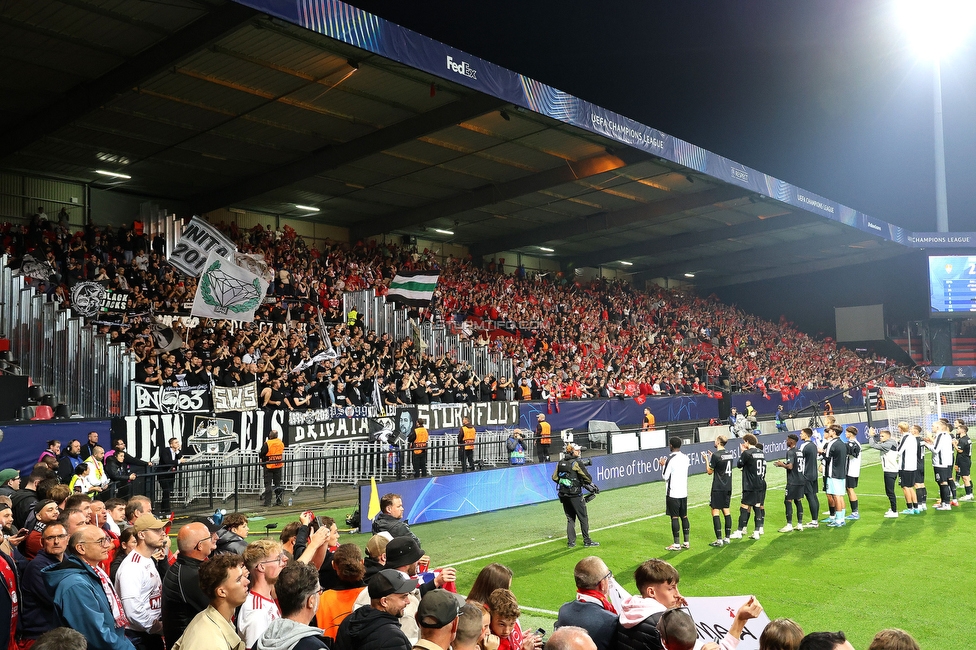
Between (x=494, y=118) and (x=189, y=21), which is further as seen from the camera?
(x=494, y=118)

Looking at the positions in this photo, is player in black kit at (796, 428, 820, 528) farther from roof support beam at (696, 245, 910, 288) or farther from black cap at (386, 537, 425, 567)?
roof support beam at (696, 245, 910, 288)

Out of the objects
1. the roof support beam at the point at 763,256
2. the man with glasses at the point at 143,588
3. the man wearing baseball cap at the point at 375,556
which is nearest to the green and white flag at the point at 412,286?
the man wearing baseball cap at the point at 375,556

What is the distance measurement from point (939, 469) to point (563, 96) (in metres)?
12.8

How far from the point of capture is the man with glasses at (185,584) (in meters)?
5.47

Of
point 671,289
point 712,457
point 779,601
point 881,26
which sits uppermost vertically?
point 881,26

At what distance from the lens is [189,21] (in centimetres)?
1595

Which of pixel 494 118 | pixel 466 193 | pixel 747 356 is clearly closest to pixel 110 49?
pixel 494 118

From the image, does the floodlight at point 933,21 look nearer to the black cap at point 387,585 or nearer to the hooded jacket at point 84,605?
the black cap at point 387,585

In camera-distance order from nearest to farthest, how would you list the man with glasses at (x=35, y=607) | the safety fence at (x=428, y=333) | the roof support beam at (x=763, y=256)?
the man with glasses at (x=35, y=607)
the safety fence at (x=428, y=333)
the roof support beam at (x=763, y=256)

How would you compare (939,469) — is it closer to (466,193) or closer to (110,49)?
(466,193)

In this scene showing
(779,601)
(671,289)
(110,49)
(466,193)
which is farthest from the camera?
(671,289)

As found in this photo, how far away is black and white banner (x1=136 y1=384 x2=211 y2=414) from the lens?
18.3m

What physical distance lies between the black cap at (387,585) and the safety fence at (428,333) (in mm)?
23241

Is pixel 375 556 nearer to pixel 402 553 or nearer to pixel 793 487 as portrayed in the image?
pixel 402 553
